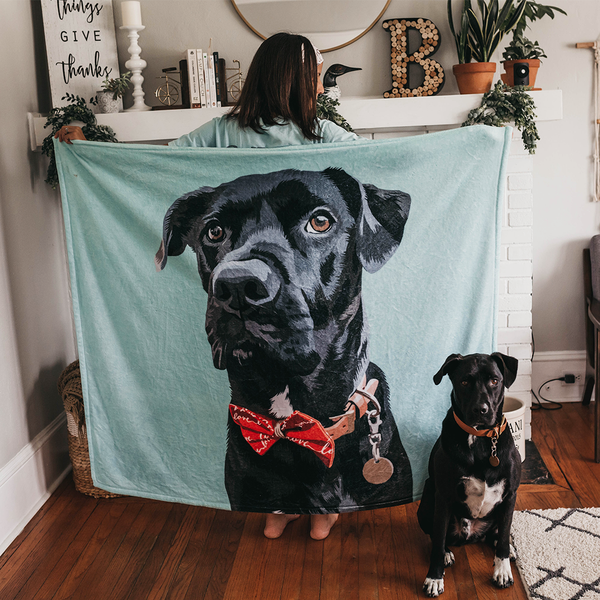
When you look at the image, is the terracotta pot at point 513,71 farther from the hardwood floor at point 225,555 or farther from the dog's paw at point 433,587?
the dog's paw at point 433,587

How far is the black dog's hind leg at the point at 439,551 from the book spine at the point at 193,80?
69.5 inches

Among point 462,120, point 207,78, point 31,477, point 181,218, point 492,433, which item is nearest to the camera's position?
point 492,433

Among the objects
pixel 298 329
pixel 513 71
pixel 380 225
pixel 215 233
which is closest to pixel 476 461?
pixel 298 329

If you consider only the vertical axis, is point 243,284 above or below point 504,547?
above

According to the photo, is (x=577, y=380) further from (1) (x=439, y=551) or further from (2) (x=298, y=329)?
(2) (x=298, y=329)

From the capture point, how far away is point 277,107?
1748mm

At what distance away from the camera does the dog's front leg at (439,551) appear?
1.67 meters

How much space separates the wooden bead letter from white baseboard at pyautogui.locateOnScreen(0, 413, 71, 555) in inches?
80.9

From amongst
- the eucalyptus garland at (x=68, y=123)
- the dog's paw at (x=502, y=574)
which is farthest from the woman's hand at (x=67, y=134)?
the dog's paw at (x=502, y=574)

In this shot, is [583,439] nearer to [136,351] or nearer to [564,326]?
[564,326]

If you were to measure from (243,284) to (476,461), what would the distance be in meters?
0.86

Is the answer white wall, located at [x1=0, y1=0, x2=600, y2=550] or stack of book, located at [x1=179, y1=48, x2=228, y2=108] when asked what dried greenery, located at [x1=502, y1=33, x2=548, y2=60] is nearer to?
white wall, located at [x1=0, y1=0, x2=600, y2=550]

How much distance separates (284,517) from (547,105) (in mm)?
1834

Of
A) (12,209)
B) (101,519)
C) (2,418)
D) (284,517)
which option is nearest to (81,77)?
(12,209)
